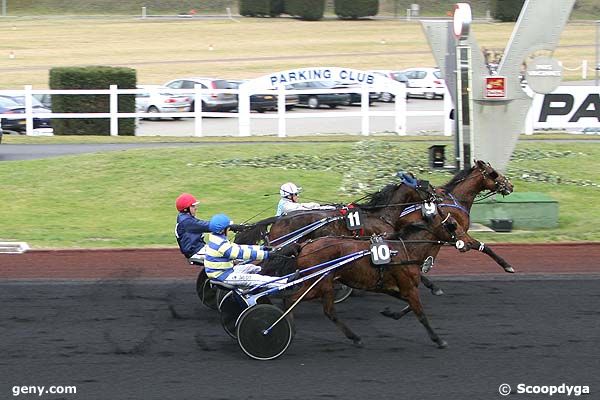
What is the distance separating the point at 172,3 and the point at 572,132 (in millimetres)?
54583

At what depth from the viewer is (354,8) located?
65.4 meters

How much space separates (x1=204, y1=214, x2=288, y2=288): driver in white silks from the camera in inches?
360

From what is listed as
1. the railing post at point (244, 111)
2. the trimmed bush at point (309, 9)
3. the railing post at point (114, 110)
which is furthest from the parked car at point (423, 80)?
the trimmed bush at point (309, 9)

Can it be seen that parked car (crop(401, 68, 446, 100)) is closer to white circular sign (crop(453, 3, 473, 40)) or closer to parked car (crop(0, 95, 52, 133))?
parked car (crop(0, 95, 52, 133))

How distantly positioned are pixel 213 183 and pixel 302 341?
9.62 m

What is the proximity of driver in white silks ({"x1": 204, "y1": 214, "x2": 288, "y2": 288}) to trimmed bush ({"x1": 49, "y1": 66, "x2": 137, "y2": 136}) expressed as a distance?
18777mm

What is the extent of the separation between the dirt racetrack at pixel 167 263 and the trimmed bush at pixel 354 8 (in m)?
52.7

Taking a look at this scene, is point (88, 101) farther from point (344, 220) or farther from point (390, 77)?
point (344, 220)

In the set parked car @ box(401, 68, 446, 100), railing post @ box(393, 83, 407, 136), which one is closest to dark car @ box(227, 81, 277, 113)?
parked car @ box(401, 68, 446, 100)

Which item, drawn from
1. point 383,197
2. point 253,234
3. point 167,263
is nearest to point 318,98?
point 167,263

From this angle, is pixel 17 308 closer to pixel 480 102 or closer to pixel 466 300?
pixel 466 300

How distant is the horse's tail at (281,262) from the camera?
369 inches

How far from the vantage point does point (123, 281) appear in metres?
12.6

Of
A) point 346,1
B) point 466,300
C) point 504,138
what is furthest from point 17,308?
→ point 346,1
